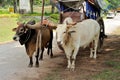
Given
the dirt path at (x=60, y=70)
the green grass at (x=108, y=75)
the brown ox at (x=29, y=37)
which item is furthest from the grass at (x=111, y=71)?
the brown ox at (x=29, y=37)

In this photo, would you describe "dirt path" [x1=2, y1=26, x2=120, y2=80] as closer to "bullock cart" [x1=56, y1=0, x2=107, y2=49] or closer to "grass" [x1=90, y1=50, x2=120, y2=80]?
"grass" [x1=90, y1=50, x2=120, y2=80]

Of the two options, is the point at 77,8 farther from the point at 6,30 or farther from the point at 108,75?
the point at 6,30

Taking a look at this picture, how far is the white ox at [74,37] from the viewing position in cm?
976

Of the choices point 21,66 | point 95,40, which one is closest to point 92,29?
point 95,40

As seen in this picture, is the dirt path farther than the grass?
Yes

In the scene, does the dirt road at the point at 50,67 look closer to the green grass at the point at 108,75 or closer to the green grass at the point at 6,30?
the green grass at the point at 108,75

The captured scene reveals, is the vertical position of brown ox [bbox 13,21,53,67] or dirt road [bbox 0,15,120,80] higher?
brown ox [bbox 13,21,53,67]

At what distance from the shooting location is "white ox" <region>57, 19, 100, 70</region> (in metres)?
9.76

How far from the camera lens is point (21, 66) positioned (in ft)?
36.0

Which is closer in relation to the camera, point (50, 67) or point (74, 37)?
point (74, 37)

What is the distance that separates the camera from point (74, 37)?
404 inches

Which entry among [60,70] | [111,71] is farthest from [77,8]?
[111,71]

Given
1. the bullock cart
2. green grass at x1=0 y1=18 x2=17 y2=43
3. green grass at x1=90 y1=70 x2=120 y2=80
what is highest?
the bullock cart

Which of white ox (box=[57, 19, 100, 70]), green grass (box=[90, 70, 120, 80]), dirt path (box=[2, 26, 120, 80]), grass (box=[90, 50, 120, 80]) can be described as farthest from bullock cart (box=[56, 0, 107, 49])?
green grass (box=[90, 70, 120, 80])
